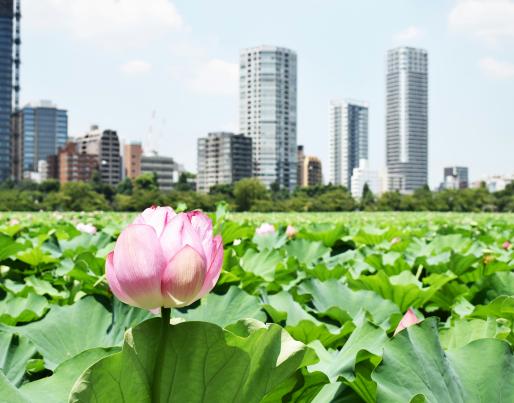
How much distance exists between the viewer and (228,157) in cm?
7606

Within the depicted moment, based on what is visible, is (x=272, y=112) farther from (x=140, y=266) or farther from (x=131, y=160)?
(x=140, y=266)

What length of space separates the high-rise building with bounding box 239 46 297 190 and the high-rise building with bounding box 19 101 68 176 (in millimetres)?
39854

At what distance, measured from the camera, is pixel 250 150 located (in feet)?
254

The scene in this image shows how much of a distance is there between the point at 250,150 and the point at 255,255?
76.1 metres

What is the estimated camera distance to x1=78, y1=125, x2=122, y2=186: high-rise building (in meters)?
80.3

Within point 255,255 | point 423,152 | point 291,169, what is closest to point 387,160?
point 423,152

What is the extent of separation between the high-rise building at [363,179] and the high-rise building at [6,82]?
53907 millimetres

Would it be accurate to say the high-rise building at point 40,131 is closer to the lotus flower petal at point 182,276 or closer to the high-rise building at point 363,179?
the high-rise building at point 363,179

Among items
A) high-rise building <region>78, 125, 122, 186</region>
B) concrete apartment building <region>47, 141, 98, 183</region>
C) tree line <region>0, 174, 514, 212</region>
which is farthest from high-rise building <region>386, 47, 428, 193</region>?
tree line <region>0, 174, 514, 212</region>

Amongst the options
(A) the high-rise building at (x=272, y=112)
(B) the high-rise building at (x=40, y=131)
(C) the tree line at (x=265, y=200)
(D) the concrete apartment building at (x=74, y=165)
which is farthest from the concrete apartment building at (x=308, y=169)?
(C) the tree line at (x=265, y=200)

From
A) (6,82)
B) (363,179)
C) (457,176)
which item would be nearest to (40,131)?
(6,82)

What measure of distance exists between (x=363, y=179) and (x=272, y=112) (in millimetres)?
26843

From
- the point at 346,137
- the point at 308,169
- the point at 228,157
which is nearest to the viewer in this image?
the point at 228,157

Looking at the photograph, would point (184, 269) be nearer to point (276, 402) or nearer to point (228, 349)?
point (228, 349)
